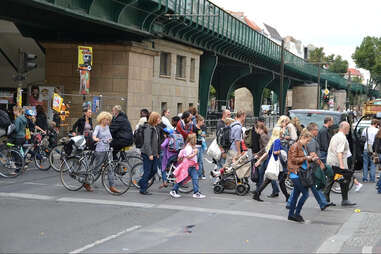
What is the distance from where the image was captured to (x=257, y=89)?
65.7 metres

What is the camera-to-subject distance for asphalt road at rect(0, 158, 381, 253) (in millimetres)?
7879

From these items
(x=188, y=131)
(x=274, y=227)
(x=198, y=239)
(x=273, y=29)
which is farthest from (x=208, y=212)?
(x=273, y=29)

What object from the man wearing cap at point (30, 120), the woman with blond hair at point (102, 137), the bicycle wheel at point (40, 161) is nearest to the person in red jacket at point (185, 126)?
the woman with blond hair at point (102, 137)

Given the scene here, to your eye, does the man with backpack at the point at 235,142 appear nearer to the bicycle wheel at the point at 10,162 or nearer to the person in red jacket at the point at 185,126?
the person in red jacket at the point at 185,126

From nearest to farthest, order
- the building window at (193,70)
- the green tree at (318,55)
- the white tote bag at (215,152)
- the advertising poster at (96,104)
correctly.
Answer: the white tote bag at (215,152), the advertising poster at (96,104), the building window at (193,70), the green tree at (318,55)

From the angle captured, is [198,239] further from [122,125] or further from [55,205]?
[122,125]

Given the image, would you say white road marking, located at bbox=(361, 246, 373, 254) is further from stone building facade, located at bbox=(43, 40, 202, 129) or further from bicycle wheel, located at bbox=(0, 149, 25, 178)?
stone building facade, located at bbox=(43, 40, 202, 129)

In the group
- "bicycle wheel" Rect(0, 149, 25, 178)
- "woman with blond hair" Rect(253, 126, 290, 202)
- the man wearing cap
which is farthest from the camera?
the man wearing cap

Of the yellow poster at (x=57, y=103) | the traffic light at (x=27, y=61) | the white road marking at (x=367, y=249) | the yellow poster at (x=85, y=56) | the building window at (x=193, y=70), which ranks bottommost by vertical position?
the white road marking at (x=367, y=249)

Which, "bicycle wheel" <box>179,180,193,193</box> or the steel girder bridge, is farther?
the steel girder bridge

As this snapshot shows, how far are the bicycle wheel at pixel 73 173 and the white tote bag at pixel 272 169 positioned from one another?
11.8ft

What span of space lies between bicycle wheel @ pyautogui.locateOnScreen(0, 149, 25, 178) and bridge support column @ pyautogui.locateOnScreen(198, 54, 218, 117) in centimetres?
2544

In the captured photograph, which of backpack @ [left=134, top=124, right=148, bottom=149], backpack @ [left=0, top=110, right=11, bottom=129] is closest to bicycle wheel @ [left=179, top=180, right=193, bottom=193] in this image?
backpack @ [left=134, top=124, right=148, bottom=149]

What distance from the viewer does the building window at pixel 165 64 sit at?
1276 inches
